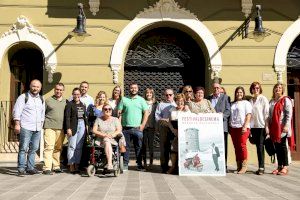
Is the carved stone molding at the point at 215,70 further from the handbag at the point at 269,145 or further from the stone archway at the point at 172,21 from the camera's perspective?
the handbag at the point at 269,145

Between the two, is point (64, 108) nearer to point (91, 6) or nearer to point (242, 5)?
point (91, 6)

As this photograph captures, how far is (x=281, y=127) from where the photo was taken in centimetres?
759

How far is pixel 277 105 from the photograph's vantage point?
7.68m

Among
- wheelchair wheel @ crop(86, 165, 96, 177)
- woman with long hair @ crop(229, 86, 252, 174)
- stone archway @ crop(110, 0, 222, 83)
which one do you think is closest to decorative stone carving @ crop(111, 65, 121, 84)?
stone archway @ crop(110, 0, 222, 83)

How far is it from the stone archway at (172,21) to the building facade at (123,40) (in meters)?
0.03

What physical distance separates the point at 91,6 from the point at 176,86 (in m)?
3.29

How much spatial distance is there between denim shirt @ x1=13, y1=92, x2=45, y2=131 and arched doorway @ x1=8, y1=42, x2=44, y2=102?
315 cm

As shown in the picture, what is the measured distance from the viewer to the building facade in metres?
10.1

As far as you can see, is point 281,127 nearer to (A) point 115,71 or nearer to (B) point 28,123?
(A) point 115,71

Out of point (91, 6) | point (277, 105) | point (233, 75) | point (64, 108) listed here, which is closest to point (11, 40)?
point (91, 6)

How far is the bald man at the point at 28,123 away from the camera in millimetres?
7486

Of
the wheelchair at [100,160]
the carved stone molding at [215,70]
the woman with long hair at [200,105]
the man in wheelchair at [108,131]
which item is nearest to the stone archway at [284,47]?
the carved stone molding at [215,70]

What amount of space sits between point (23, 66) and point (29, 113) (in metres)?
3.62

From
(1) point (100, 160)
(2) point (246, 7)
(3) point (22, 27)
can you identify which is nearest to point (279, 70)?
(2) point (246, 7)
